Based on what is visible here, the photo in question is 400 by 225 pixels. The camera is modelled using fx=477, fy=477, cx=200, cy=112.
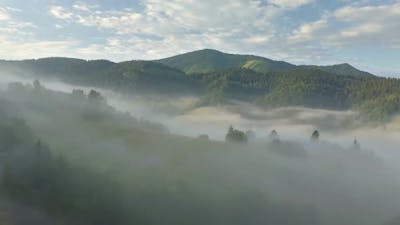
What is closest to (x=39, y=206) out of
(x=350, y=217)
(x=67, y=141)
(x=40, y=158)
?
(x=40, y=158)

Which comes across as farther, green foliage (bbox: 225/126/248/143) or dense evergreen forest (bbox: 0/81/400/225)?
green foliage (bbox: 225/126/248/143)

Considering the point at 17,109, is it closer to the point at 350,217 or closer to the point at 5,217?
the point at 5,217

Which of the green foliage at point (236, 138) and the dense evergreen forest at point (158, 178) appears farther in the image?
the green foliage at point (236, 138)

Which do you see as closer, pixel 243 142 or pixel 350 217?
pixel 350 217

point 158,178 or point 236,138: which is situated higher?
point 236,138

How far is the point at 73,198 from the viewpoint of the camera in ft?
366

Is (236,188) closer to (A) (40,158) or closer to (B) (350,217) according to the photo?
(B) (350,217)

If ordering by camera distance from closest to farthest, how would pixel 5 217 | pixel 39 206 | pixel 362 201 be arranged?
pixel 5 217, pixel 39 206, pixel 362 201

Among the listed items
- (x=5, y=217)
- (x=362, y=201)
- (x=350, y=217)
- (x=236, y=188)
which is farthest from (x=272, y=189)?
(x=5, y=217)

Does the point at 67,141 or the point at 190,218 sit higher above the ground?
the point at 67,141

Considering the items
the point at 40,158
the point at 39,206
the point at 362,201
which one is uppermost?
the point at 40,158

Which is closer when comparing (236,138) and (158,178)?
(158,178)

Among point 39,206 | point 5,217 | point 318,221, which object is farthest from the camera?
point 318,221

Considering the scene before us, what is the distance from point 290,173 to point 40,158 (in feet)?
284
